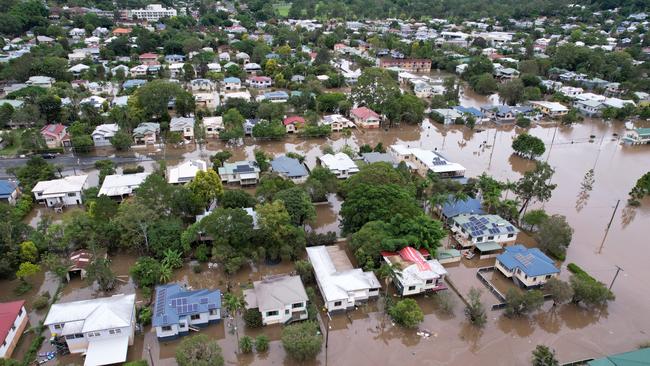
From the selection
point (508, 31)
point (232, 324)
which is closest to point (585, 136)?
point (232, 324)

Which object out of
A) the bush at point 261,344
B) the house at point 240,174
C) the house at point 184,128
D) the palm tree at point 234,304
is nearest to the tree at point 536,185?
the house at point 240,174

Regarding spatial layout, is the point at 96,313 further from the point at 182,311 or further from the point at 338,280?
the point at 338,280

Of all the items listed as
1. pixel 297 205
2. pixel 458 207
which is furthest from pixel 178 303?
pixel 458 207

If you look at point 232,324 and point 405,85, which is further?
point 405,85

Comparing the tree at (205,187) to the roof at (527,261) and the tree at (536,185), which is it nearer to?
the roof at (527,261)

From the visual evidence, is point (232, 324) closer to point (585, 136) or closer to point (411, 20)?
point (585, 136)

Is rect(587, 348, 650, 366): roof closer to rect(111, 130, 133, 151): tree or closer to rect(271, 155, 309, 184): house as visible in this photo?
rect(271, 155, 309, 184): house
